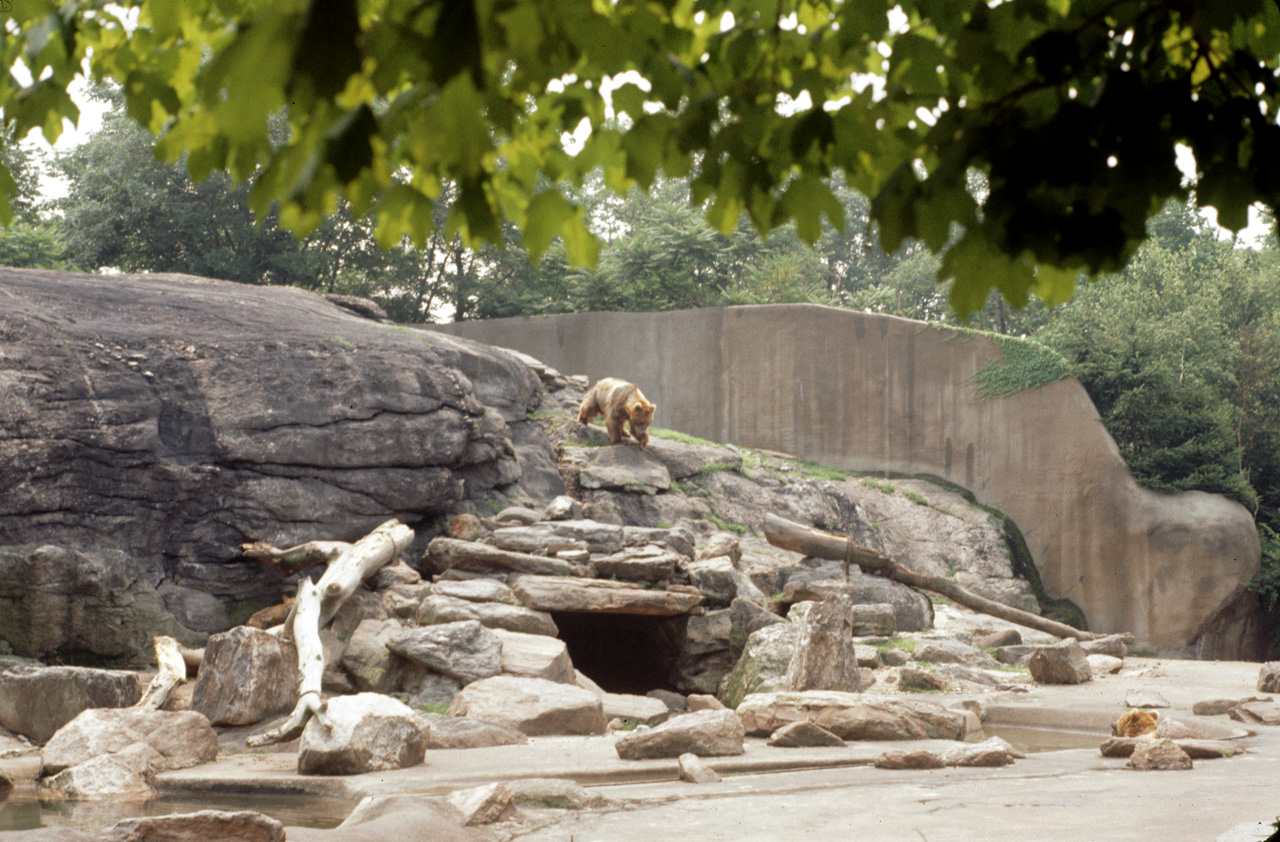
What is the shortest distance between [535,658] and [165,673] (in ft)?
9.48

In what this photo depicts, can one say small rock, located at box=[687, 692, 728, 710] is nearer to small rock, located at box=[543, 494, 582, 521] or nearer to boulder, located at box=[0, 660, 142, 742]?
small rock, located at box=[543, 494, 582, 521]

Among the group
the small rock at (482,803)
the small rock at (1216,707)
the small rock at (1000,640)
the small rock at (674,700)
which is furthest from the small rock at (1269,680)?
the small rock at (482,803)

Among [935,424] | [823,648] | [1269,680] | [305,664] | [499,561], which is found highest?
[935,424]

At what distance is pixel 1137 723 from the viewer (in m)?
7.55

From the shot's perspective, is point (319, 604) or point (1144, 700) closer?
point (319, 604)

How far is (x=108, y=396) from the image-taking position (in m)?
10.2

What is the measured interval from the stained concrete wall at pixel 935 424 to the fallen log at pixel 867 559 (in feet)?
19.9

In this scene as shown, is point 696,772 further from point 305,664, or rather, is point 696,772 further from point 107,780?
point 305,664

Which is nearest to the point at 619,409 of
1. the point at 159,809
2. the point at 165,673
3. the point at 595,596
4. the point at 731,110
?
the point at 595,596

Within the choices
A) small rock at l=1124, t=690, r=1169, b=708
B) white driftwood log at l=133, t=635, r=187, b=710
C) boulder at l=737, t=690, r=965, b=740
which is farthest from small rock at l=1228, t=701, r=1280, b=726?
white driftwood log at l=133, t=635, r=187, b=710

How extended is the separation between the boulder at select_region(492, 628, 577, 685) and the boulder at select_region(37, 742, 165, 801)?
3.19m

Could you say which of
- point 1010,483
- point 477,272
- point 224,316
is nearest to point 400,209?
point 224,316

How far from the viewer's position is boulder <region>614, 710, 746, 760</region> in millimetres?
6535

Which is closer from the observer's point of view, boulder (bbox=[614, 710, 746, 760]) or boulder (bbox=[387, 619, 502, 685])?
boulder (bbox=[614, 710, 746, 760])
